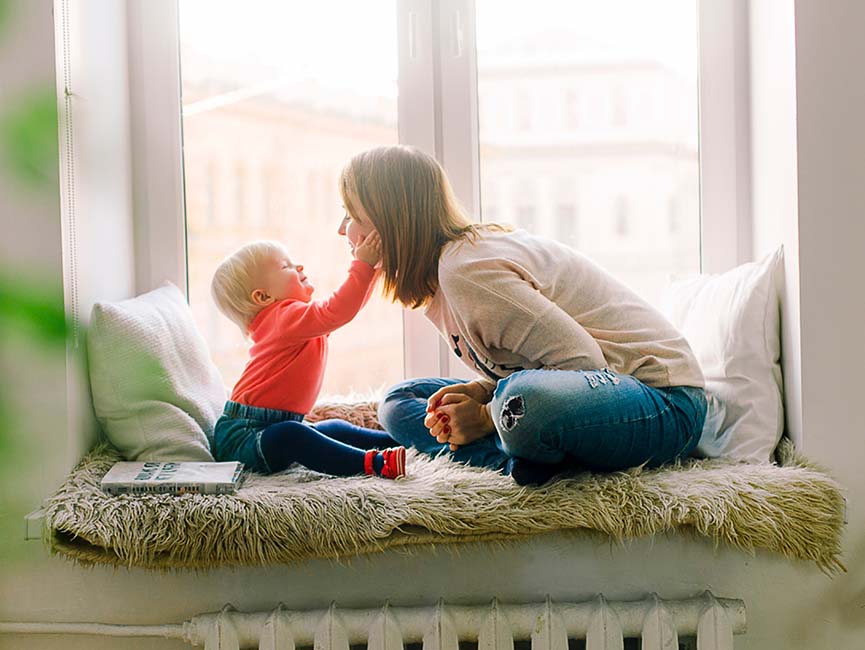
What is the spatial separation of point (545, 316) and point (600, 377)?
127 mm

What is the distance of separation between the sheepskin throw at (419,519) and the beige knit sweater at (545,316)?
206 millimetres

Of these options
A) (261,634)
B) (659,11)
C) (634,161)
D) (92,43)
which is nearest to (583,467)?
(261,634)

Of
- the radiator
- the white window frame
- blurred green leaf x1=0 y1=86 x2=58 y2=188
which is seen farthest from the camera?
the white window frame

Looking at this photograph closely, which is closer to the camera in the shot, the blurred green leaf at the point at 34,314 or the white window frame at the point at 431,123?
the blurred green leaf at the point at 34,314

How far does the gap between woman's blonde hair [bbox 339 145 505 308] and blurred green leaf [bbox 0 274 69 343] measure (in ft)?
3.59

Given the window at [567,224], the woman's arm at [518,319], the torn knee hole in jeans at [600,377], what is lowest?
the torn knee hole in jeans at [600,377]

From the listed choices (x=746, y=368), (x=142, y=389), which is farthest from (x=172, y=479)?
(x=746, y=368)

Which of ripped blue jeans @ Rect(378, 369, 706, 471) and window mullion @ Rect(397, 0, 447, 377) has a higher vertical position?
window mullion @ Rect(397, 0, 447, 377)

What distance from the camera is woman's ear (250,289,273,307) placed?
165cm

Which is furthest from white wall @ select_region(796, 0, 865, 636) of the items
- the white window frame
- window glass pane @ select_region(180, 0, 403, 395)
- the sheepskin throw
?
window glass pane @ select_region(180, 0, 403, 395)

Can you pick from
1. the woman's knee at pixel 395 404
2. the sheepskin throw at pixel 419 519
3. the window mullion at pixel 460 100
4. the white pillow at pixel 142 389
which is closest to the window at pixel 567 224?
the window mullion at pixel 460 100

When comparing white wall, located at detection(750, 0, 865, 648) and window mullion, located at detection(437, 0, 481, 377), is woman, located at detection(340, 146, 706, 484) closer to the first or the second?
white wall, located at detection(750, 0, 865, 648)

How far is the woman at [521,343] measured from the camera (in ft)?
4.28

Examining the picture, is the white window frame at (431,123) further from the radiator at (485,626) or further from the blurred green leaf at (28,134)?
the blurred green leaf at (28,134)
